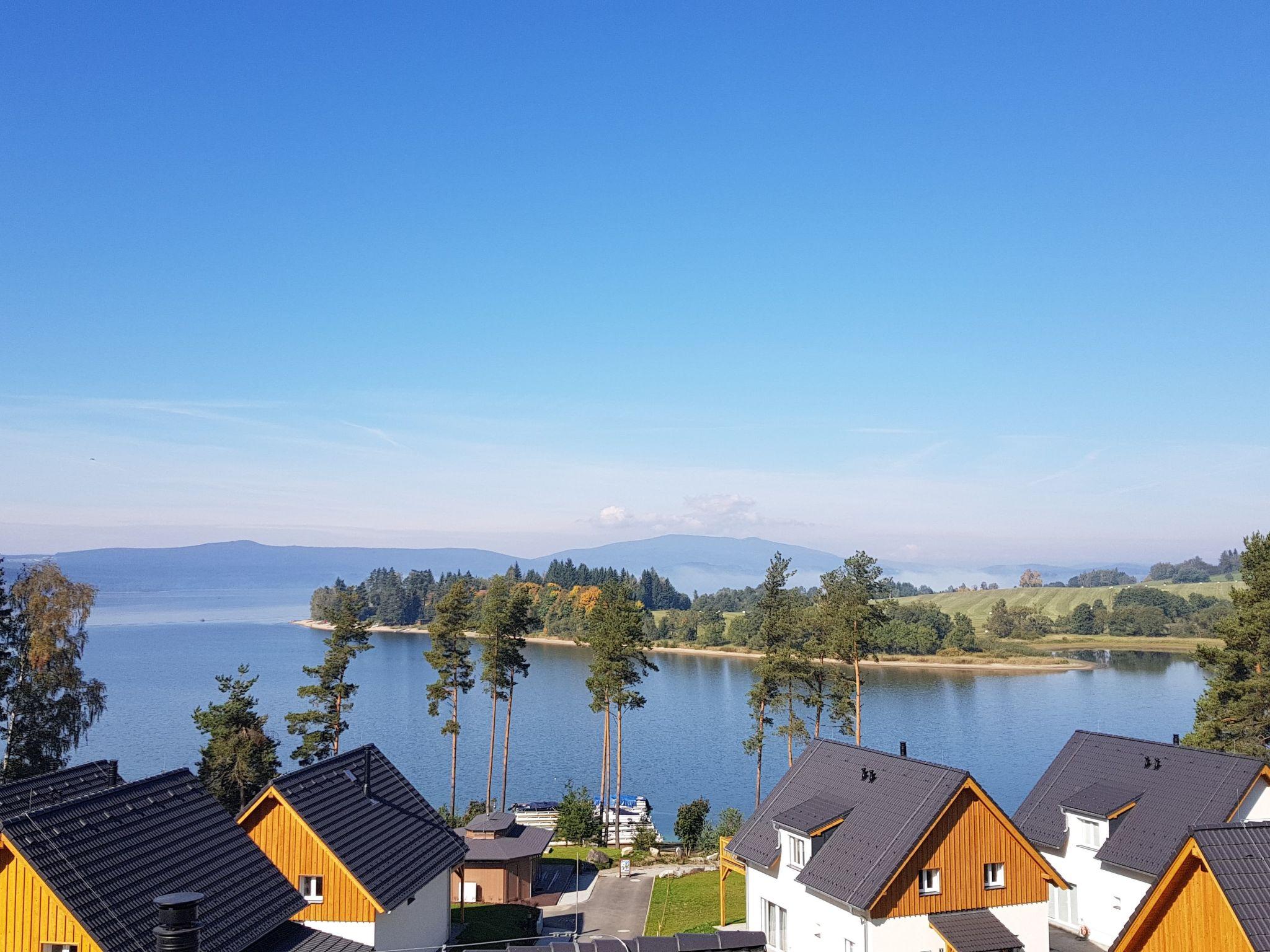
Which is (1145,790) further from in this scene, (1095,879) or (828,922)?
(828,922)

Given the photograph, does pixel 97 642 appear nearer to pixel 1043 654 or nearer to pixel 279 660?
pixel 279 660

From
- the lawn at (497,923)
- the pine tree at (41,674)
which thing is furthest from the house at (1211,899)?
the pine tree at (41,674)

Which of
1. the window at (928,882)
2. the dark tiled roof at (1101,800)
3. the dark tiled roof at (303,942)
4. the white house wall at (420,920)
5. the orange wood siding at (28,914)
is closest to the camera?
the orange wood siding at (28,914)

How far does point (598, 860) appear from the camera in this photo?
3572 cm

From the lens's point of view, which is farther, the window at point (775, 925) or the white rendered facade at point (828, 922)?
the window at point (775, 925)

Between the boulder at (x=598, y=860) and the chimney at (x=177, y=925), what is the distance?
2452 cm

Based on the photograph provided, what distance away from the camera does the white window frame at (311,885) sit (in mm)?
19781

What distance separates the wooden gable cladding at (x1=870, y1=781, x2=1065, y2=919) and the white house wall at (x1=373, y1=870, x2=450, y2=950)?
979 cm

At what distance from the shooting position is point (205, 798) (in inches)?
711

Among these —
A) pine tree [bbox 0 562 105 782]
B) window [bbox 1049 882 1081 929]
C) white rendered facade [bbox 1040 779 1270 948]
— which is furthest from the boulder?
pine tree [bbox 0 562 105 782]

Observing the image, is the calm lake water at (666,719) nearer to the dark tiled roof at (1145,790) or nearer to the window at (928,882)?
the dark tiled roof at (1145,790)

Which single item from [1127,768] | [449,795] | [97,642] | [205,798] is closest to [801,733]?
[1127,768]

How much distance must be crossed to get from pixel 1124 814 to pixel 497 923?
16612mm

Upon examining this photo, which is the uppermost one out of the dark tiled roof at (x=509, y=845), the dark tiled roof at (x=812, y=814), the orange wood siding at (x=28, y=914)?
the orange wood siding at (x=28, y=914)
